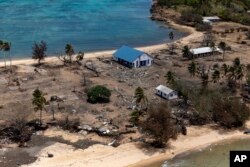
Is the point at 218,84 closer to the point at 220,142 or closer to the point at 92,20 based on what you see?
the point at 220,142

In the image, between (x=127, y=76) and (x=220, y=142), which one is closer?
(x=220, y=142)

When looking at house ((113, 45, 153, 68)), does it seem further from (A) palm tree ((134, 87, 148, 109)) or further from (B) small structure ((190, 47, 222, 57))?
(A) palm tree ((134, 87, 148, 109))

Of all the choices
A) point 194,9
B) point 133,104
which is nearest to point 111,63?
point 133,104

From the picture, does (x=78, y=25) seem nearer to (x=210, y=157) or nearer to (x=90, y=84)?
(x=90, y=84)

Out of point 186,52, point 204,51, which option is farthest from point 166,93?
point 204,51

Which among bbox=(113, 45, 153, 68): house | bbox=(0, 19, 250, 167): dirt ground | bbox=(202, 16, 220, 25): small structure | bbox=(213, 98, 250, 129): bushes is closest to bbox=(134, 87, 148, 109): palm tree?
bbox=(0, 19, 250, 167): dirt ground
